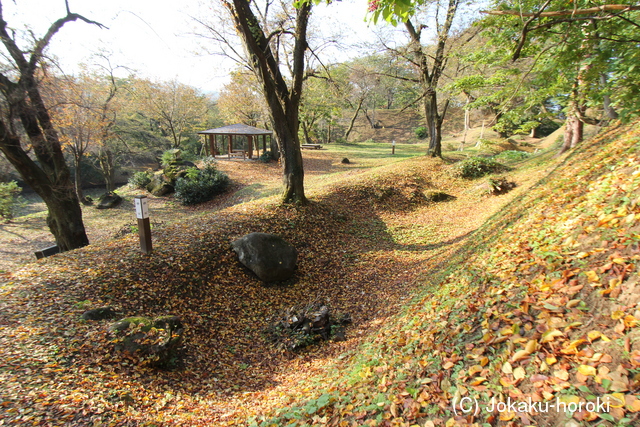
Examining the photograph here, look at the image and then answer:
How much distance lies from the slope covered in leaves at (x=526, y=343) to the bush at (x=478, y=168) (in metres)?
8.22

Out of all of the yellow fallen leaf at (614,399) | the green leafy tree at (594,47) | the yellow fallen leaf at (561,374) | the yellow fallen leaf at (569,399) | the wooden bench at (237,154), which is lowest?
the yellow fallen leaf at (569,399)

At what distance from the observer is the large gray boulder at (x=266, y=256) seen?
566 cm

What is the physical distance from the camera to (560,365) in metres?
2.03

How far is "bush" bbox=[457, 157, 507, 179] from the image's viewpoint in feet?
39.3

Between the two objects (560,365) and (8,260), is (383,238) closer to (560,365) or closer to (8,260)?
(560,365)

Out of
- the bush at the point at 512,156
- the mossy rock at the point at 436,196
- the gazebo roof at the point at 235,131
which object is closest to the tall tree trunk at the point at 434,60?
the bush at the point at 512,156

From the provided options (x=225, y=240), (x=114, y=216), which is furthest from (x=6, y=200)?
(x=225, y=240)

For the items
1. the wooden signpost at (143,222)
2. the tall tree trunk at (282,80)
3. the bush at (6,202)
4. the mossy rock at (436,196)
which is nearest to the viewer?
the wooden signpost at (143,222)

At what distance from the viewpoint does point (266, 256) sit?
226 inches

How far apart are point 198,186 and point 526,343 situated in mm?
13543

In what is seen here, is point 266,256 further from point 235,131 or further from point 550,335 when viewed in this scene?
point 235,131

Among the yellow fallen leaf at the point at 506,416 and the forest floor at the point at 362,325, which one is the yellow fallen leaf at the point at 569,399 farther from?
the yellow fallen leaf at the point at 506,416

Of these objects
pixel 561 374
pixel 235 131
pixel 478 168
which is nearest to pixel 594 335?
pixel 561 374

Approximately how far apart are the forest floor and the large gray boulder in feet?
0.67
